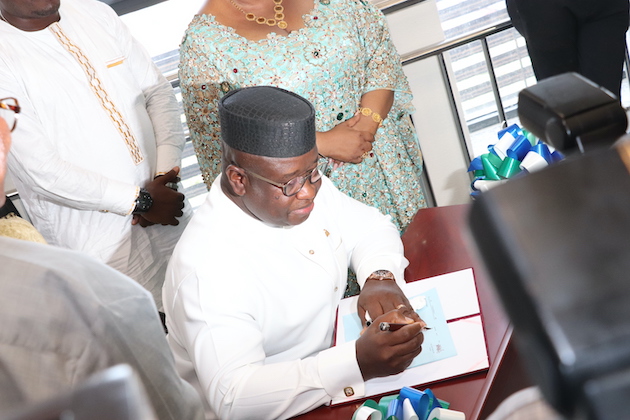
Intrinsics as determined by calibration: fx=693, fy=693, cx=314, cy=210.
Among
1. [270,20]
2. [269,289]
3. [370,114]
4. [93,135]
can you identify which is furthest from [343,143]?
[93,135]

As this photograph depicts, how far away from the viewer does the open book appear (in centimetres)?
155

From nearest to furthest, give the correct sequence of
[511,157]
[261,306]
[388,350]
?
[388,350] → [261,306] → [511,157]

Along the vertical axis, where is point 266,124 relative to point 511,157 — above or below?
above

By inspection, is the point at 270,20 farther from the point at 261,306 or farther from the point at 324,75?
the point at 261,306

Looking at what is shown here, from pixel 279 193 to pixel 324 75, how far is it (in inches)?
27.7

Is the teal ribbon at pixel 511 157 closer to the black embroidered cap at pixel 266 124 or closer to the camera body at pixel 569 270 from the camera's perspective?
the black embroidered cap at pixel 266 124

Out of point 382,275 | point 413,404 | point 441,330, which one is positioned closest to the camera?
point 413,404

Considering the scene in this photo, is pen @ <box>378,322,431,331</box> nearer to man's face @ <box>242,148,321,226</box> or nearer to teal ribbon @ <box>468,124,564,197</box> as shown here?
Answer: man's face @ <box>242,148,321,226</box>

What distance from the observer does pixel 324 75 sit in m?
2.32

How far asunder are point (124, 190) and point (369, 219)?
2.78 feet

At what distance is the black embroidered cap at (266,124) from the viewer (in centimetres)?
171

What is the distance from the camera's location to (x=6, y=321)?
2.93ft

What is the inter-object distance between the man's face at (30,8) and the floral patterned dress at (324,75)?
0.45 meters

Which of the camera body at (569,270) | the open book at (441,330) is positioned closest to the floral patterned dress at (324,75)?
the open book at (441,330)
